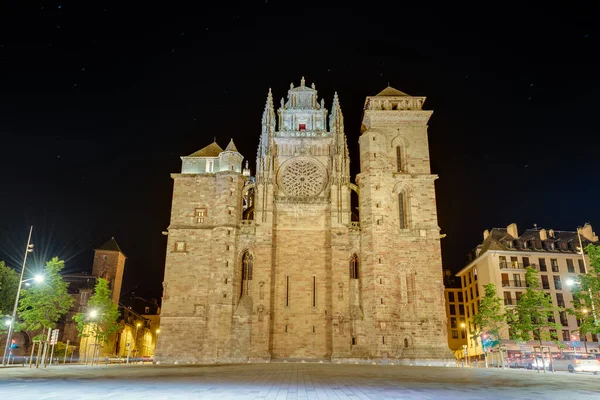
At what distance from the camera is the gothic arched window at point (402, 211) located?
1752 inches

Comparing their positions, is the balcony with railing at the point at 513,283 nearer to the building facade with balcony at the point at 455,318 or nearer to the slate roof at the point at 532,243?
the slate roof at the point at 532,243

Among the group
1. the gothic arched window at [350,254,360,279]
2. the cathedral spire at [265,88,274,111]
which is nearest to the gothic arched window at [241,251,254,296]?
the gothic arched window at [350,254,360,279]

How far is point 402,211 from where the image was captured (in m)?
45.1

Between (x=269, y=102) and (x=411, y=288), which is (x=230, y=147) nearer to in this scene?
(x=269, y=102)

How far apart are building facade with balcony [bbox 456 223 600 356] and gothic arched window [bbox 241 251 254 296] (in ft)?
77.4

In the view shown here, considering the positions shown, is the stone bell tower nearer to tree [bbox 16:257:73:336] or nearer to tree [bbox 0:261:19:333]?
tree [bbox 16:257:73:336]

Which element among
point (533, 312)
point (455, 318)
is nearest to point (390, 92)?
point (533, 312)

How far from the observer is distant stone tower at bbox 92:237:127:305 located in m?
66.4

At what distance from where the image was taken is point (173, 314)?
4162 centimetres

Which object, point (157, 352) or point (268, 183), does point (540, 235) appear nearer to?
point (268, 183)

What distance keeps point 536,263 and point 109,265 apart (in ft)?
180

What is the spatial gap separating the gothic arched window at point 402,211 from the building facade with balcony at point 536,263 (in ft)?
43.7

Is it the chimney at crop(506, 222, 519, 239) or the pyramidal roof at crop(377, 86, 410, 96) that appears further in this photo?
the chimney at crop(506, 222, 519, 239)

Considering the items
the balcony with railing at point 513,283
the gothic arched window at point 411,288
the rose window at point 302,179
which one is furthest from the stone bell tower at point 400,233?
the balcony with railing at point 513,283
